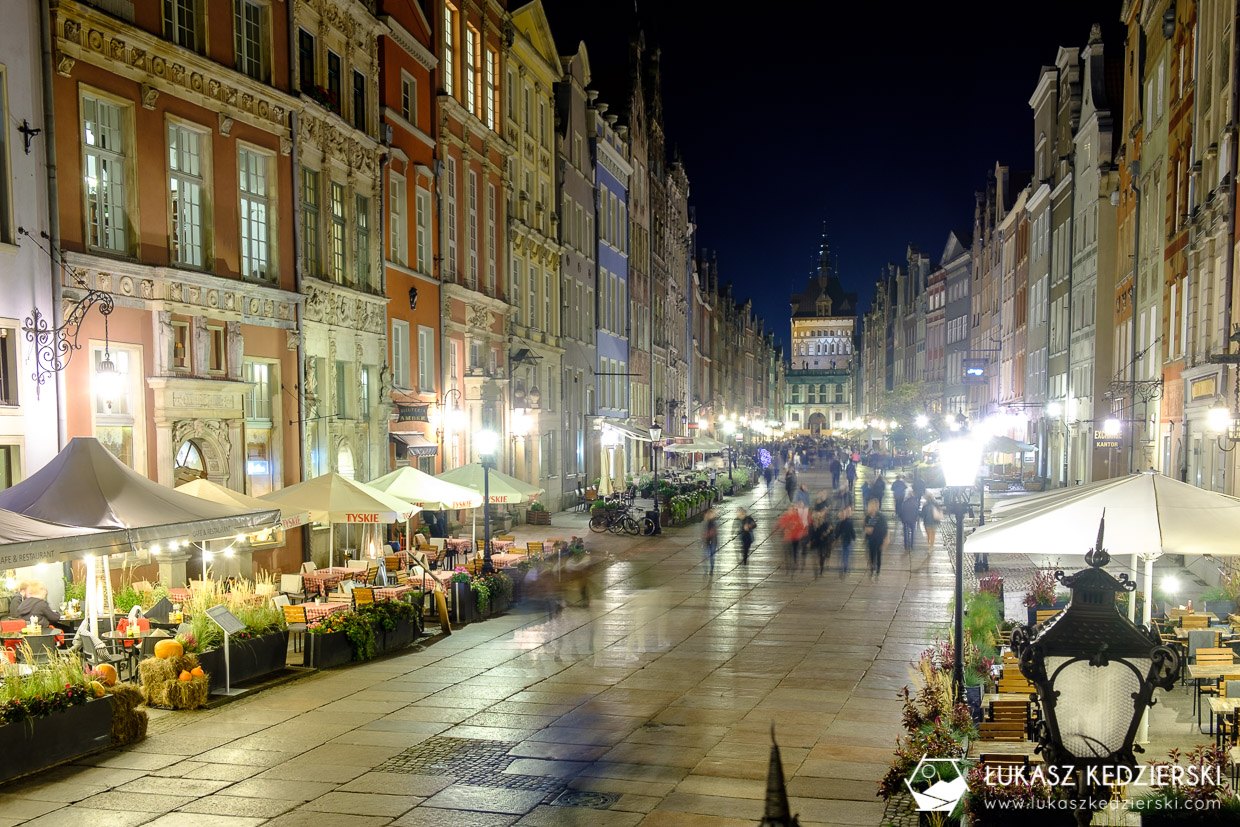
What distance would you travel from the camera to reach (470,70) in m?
33.2

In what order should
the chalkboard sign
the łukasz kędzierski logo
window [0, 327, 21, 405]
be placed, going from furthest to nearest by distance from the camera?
1. window [0, 327, 21, 405]
2. the chalkboard sign
3. the łukasz kędzierski logo

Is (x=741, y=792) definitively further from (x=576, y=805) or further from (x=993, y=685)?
(x=993, y=685)

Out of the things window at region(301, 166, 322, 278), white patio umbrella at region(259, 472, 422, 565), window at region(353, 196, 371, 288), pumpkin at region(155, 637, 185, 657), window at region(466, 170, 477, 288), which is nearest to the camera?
pumpkin at region(155, 637, 185, 657)

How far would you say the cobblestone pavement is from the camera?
935 centimetres

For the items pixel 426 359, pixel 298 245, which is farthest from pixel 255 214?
pixel 426 359

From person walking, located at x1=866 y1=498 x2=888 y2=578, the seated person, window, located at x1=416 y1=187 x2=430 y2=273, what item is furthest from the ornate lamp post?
window, located at x1=416 y1=187 x2=430 y2=273

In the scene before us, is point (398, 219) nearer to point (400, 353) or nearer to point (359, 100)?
point (359, 100)

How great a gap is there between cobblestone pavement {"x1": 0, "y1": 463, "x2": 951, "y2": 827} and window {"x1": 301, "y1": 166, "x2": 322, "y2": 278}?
9471 millimetres

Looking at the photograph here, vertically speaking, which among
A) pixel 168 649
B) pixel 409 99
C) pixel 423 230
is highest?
pixel 409 99

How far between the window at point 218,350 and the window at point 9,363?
4613mm

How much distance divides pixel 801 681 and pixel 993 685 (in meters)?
2.76

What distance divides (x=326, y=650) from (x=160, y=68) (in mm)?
10421

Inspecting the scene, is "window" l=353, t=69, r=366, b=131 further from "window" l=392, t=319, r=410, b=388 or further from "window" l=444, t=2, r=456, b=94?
"window" l=444, t=2, r=456, b=94

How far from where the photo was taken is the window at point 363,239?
85.3ft
